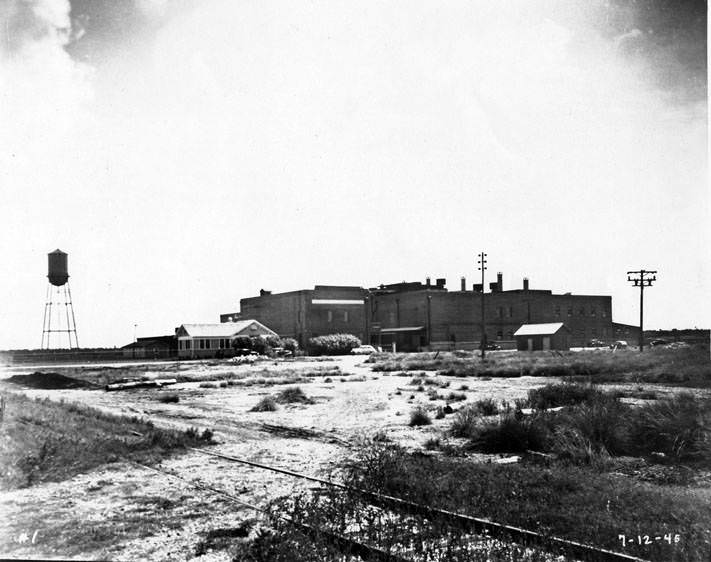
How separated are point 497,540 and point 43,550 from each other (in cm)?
491

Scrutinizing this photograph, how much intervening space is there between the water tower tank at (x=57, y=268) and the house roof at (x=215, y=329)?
1544 centimetres

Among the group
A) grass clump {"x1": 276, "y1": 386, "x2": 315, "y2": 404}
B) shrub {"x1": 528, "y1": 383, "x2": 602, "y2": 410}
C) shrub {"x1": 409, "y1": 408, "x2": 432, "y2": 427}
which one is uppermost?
shrub {"x1": 528, "y1": 383, "x2": 602, "y2": 410}

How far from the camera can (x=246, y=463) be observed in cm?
1118

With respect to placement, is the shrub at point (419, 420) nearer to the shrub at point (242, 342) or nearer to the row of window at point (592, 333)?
the shrub at point (242, 342)

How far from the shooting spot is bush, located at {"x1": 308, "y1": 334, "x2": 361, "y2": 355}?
71375mm

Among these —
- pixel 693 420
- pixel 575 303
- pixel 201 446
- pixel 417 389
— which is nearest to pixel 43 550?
pixel 201 446

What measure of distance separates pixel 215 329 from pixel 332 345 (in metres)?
13.6

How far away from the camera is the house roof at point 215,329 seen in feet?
224

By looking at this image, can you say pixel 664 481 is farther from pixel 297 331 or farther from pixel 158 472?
pixel 297 331

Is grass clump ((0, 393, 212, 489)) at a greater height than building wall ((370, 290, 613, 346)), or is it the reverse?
building wall ((370, 290, 613, 346))

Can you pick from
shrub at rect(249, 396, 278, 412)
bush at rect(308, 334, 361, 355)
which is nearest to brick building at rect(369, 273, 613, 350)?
bush at rect(308, 334, 361, 355)

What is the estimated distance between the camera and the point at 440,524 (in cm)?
670

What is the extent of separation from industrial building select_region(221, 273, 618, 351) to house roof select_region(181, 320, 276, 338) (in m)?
9.62

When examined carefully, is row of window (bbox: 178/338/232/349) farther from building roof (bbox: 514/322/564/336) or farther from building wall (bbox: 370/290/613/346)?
building roof (bbox: 514/322/564/336)
